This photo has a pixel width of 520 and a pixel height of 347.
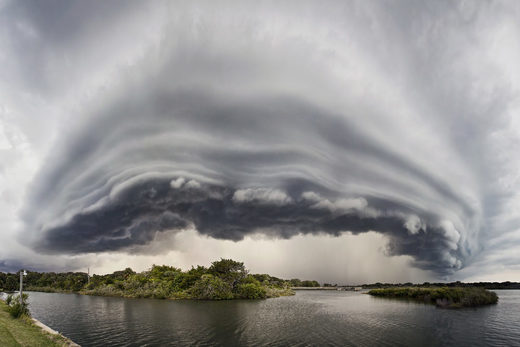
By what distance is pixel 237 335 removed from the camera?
36.8m

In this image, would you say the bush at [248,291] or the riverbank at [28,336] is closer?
the riverbank at [28,336]

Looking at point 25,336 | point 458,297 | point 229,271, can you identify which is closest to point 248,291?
point 229,271

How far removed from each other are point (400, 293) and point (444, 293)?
31.3 metres

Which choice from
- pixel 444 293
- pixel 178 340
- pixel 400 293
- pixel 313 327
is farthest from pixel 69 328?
pixel 400 293

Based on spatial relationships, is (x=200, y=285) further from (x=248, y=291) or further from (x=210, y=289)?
(x=248, y=291)

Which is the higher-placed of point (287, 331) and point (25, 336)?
point (25, 336)

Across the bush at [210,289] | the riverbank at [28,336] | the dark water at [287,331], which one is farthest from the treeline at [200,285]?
the riverbank at [28,336]

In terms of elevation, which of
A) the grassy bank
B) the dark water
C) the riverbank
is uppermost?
the riverbank

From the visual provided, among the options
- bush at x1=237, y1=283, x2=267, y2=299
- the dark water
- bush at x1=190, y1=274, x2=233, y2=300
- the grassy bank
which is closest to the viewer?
the dark water

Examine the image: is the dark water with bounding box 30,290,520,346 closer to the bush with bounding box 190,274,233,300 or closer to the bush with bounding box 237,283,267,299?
the bush with bounding box 190,274,233,300

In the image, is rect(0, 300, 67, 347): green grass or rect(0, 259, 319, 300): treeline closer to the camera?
rect(0, 300, 67, 347): green grass

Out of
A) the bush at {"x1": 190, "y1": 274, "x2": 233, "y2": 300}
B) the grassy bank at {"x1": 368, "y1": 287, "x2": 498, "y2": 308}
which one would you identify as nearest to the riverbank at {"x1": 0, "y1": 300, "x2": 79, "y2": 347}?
the bush at {"x1": 190, "y1": 274, "x2": 233, "y2": 300}

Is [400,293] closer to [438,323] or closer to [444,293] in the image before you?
[444,293]

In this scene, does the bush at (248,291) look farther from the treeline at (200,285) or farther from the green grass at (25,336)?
the green grass at (25,336)
